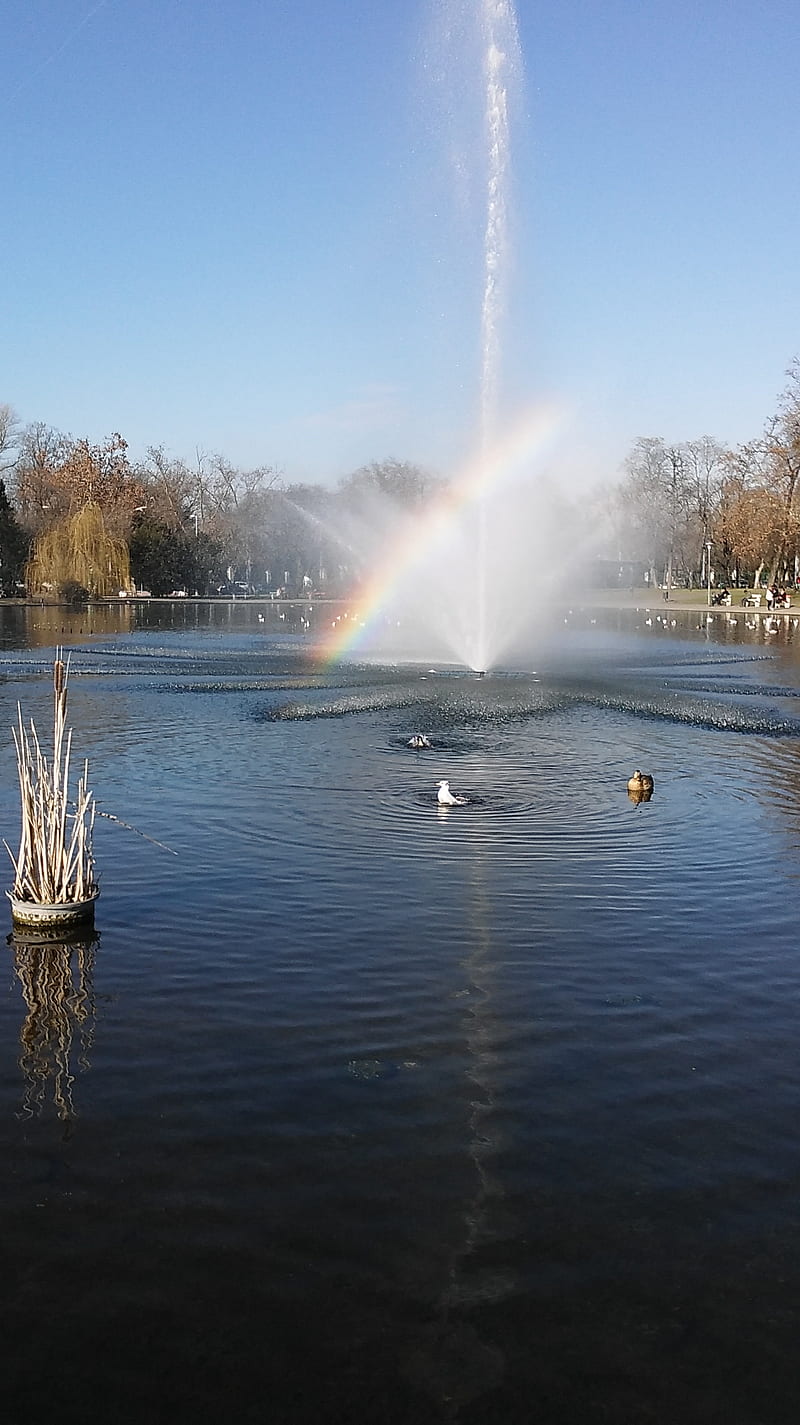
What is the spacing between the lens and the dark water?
213 inches

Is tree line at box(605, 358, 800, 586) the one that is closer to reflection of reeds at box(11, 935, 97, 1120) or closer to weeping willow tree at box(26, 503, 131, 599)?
weeping willow tree at box(26, 503, 131, 599)

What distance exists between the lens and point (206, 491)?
531 ft

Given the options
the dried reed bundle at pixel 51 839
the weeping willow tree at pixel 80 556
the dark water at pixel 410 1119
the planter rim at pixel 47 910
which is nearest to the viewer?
the dark water at pixel 410 1119

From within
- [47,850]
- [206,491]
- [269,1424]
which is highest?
[206,491]

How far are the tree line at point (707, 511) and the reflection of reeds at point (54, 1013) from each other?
89.2m

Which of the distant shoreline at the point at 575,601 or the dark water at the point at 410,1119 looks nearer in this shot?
the dark water at the point at 410,1119

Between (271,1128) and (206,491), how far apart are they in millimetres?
159066

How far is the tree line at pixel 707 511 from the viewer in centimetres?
9725

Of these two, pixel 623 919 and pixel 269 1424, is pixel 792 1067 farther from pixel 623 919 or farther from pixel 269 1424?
pixel 269 1424

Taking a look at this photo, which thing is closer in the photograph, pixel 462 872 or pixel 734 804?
pixel 462 872

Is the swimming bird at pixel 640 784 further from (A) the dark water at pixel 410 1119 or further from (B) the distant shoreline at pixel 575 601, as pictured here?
(B) the distant shoreline at pixel 575 601

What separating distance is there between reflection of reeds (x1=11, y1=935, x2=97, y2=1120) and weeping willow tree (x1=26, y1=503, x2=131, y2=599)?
286 ft

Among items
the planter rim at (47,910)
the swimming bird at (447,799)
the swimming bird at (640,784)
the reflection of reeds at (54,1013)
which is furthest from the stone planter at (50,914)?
the swimming bird at (640,784)

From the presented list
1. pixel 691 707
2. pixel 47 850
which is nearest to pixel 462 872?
pixel 47 850
